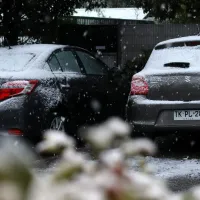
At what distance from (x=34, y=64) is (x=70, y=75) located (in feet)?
2.12

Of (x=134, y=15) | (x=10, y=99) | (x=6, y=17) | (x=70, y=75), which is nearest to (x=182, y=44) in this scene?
(x=70, y=75)

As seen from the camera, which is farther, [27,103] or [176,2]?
[176,2]

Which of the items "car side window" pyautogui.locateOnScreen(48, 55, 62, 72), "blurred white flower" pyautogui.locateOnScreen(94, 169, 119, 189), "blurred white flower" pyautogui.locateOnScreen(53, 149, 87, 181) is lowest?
"car side window" pyautogui.locateOnScreen(48, 55, 62, 72)

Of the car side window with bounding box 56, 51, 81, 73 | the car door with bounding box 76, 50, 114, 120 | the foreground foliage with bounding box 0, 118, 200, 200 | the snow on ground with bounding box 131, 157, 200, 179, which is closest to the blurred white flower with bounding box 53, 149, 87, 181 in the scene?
the foreground foliage with bounding box 0, 118, 200, 200

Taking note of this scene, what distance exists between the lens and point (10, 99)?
25.0 ft

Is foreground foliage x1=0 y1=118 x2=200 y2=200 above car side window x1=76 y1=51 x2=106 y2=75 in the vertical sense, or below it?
above

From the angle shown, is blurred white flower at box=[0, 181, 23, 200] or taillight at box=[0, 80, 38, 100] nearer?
blurred white flower at box=[0, 181, 23, 200]

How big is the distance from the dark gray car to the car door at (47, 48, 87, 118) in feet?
2.58

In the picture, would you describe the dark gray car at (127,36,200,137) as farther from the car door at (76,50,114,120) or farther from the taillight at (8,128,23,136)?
the taillight at (8,128,23,136)

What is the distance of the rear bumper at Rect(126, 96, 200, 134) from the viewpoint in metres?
7.59

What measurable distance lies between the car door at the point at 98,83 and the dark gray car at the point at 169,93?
3.57ft

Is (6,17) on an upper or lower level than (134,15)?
upper

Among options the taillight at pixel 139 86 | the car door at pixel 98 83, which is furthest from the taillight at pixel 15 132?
the car door at pixel 98 83

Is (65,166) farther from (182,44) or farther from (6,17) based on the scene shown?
(6,17)
